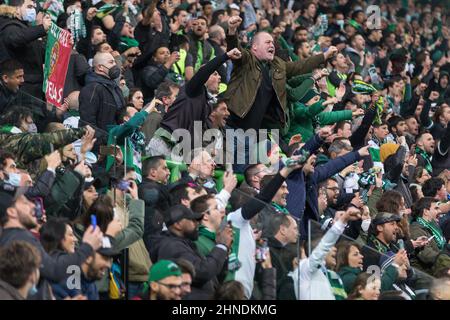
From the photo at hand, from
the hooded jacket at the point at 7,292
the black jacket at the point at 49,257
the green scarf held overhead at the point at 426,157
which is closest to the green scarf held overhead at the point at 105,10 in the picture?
the green scarf held overhead at the point at 426,157

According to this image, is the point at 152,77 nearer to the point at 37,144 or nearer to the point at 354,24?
the point at 37,144

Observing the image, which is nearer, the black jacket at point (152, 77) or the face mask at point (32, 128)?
the face mask at point (32, 128)

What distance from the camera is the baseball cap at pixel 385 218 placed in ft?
44.7

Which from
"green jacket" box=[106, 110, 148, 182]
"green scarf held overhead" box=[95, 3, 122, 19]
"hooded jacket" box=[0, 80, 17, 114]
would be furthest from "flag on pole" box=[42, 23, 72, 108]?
"green scarf held overhead" box=[95, 3, 122, 19]

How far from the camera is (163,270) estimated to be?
1009cm

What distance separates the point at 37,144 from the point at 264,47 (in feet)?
11.7

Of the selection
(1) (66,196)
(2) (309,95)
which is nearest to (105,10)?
(2) (309,95)

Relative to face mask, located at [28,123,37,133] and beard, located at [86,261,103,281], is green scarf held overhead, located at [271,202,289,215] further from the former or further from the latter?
face mask, located at [28,123,37,133]

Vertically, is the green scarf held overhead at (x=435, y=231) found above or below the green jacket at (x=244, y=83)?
below

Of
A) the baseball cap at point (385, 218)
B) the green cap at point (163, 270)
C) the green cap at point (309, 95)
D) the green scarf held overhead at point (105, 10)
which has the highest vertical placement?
the green cap at point (163, 270)

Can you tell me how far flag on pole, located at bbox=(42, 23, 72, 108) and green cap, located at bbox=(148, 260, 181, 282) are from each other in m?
4.19

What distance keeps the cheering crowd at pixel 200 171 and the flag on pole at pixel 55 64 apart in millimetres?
156

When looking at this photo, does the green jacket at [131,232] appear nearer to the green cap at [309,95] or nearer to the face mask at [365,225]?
the face mask at [365,225]

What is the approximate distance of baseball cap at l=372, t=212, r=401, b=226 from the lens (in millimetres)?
13613
